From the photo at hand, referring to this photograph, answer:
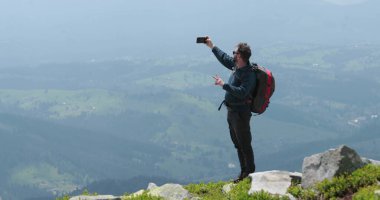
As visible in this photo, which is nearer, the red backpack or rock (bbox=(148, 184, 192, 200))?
the red backpack

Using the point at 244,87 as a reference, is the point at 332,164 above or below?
below

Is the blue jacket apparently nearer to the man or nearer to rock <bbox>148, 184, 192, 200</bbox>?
the man

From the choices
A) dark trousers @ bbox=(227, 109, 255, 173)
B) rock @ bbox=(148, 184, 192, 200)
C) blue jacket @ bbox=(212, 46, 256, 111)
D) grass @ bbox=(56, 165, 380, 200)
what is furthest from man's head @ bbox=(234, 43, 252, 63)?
rock @ bbox=(148, 184, 192, 200)

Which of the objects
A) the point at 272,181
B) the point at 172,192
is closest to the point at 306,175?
the point at 272,181

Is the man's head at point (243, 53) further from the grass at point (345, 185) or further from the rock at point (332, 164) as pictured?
the grass at point (345, 185)

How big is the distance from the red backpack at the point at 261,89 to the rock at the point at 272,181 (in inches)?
76.2

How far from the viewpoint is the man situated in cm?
1480

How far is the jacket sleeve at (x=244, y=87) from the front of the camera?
14570mm

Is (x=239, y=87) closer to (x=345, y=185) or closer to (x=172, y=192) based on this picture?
(x=172, y=192)

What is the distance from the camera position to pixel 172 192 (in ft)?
50.7

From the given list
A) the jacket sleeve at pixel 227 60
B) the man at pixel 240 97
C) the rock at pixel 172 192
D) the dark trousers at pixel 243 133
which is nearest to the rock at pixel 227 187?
the man at pixel 240 97

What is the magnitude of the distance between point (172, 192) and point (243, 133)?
9.31ft

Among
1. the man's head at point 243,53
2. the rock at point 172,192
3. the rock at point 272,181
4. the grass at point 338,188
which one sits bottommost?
the rock at point 172,192

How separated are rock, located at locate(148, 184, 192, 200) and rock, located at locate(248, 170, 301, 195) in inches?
81.0
